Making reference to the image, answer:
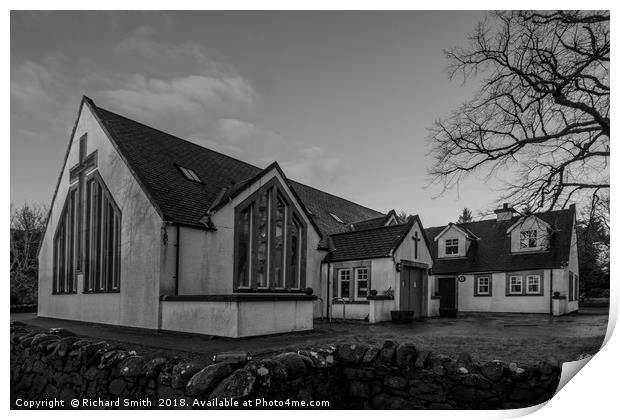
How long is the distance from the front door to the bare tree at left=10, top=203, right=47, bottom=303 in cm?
900

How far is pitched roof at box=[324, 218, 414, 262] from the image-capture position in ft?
40.9

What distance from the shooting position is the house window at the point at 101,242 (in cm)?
966

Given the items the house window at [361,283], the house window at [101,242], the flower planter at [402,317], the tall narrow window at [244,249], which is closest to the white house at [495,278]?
the flower planter at [402,317]

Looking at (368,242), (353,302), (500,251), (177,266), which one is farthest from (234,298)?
(500,251)

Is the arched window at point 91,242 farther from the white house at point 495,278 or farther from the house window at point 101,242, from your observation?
the white house at point 495,278

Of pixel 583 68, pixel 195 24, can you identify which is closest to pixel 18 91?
pixel 195 24

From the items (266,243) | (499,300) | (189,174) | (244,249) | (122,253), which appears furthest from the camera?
(499,300)

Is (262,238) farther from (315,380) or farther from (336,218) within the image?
(315,380)

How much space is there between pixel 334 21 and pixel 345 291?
347 inches

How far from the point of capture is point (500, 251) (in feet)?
50.3

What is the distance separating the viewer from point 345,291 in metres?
13.1

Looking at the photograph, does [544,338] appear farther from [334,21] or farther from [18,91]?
[18,91]

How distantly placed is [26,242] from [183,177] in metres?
3.77

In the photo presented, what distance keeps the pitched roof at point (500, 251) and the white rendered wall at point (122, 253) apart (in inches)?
249
